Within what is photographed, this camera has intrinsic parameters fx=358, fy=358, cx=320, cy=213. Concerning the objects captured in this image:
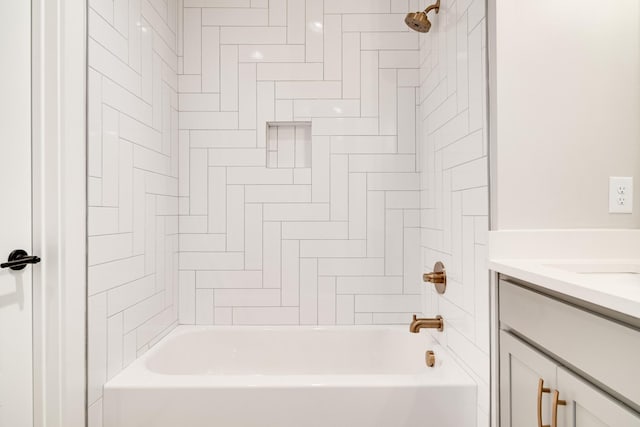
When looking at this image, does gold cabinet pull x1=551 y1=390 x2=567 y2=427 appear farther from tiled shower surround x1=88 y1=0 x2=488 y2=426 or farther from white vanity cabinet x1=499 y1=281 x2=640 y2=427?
tiled shower surround x1=88 y1=0 x2=488 y2=426

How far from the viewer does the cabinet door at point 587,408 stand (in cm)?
63

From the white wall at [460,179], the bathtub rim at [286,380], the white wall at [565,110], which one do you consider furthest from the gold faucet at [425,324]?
the white wall at [565,110]

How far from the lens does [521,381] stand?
97 centimetres

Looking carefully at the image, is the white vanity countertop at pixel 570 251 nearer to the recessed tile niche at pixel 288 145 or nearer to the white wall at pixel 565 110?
the white wall at pixel 565 110

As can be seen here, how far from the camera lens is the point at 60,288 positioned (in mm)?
1108

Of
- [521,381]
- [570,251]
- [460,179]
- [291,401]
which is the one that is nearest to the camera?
[521,381]

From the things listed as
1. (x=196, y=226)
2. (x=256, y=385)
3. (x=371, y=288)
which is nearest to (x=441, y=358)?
(x=371, y=288)

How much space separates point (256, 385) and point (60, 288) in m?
0.71

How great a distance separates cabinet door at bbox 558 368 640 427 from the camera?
631mm

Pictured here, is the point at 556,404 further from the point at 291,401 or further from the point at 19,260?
the point at 19,260

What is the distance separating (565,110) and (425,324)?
0.95 m

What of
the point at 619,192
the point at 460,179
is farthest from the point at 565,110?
the point at 460,179

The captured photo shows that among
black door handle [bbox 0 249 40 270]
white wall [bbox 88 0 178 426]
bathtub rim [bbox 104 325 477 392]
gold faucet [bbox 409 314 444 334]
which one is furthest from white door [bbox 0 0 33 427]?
gold faucet [bbox 409 314 444 334]

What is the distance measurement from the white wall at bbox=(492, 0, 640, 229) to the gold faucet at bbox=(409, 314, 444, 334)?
61 cm
